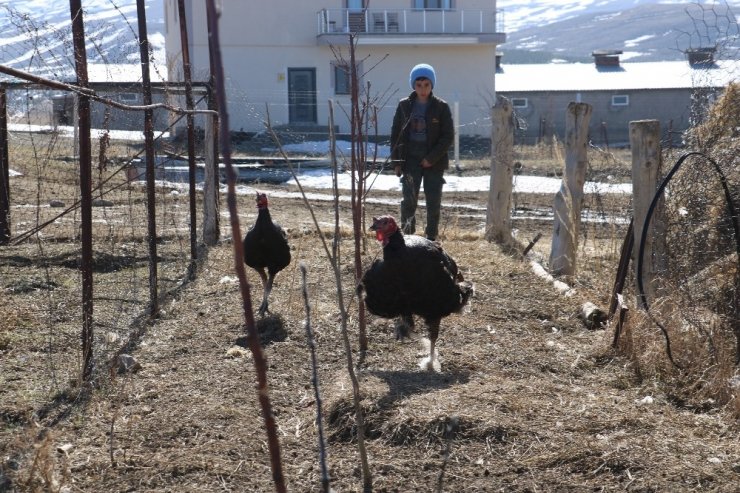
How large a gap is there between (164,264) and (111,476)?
5.29 meters

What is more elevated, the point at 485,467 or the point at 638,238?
the point at 638,238

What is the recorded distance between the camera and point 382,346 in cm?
654

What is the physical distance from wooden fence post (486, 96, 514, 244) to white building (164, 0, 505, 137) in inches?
875

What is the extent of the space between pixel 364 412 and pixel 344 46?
2921cm

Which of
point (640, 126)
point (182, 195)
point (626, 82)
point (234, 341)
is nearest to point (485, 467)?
point (234, 341)

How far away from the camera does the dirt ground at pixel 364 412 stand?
411cm

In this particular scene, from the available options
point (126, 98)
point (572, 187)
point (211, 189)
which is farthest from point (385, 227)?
point (126, 98)

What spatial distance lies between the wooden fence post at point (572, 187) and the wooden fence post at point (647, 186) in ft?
6.83

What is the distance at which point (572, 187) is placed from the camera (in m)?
9.04

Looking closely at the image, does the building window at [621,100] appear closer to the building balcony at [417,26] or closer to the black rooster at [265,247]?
the building balcony at [417,26]

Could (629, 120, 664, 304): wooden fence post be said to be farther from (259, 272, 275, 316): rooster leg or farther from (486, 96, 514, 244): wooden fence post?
(486, 96, 514, 244): wooden fence post

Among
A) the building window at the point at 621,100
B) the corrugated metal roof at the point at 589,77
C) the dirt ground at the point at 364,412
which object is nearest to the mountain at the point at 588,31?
the corrugated metal roof at the point at 589,77

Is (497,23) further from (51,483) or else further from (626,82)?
(51,483)

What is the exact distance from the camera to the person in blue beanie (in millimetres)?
9586
